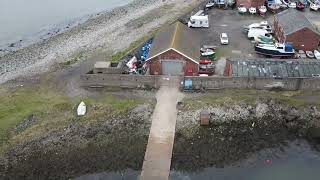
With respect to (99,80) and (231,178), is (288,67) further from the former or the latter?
(99,80)

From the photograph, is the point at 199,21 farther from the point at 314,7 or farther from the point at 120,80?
the point at 314,7

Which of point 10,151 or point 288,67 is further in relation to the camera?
point 288,67

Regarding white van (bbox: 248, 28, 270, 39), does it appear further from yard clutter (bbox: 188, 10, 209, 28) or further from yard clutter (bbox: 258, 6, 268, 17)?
yard clutter (bbox: 258, 6, 268, 17)

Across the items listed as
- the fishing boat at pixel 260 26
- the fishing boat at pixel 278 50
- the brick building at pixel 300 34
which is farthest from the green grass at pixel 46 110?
the fishing boat at pixel 260 26

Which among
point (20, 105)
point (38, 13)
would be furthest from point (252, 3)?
point (38, 13)

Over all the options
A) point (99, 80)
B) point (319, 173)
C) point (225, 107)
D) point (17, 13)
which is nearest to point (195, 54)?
point (225, 107)

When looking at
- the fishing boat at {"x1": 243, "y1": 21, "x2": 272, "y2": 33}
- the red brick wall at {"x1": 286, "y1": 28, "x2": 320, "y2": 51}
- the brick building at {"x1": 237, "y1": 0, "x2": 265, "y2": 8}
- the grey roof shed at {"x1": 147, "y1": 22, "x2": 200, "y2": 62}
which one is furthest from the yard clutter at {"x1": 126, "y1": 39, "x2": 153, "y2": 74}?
the brick building at {"x1": 237, "y1": 0, "x2": 265, "y2": 8}

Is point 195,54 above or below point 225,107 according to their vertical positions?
above
